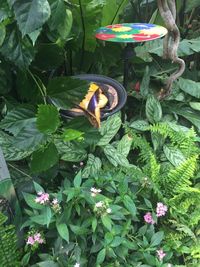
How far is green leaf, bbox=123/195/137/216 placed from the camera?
1.14m

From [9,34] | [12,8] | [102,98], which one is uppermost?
[12,8]

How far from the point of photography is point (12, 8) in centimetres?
103

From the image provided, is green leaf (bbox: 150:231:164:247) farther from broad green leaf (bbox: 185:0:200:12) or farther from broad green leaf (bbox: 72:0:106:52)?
broad green leaf (bbox: 185:0:200:12)

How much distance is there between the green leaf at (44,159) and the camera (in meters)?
1.13

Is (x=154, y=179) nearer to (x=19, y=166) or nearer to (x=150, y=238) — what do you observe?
(x=150, y=238)

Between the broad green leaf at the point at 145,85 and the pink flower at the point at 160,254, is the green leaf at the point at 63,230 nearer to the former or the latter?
the pink flower at the point at 160,254

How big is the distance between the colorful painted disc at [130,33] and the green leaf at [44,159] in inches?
17.8

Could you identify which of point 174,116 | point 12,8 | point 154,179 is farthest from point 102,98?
point 174,116

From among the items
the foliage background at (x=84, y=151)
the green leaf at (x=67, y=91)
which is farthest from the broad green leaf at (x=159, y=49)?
the green leaf at (x=67, y=91)

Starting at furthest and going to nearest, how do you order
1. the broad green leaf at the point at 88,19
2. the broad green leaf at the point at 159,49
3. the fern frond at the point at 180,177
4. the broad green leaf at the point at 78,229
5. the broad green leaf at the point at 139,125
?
the broad green leaf at the point at 159,49 → the broad green leaf at the point at 139,125 → the broad green leaf at the point at 88,19 → the fern frond at the point at 180,177 → the broad green leaf at the point at 78,229

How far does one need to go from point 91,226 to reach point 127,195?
0.52 feet

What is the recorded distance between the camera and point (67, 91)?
1251 millimetres

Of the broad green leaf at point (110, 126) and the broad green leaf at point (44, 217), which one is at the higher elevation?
the broad green leaf at point (44, 217)

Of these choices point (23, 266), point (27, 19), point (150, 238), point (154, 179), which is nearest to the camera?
point (27, 19)
